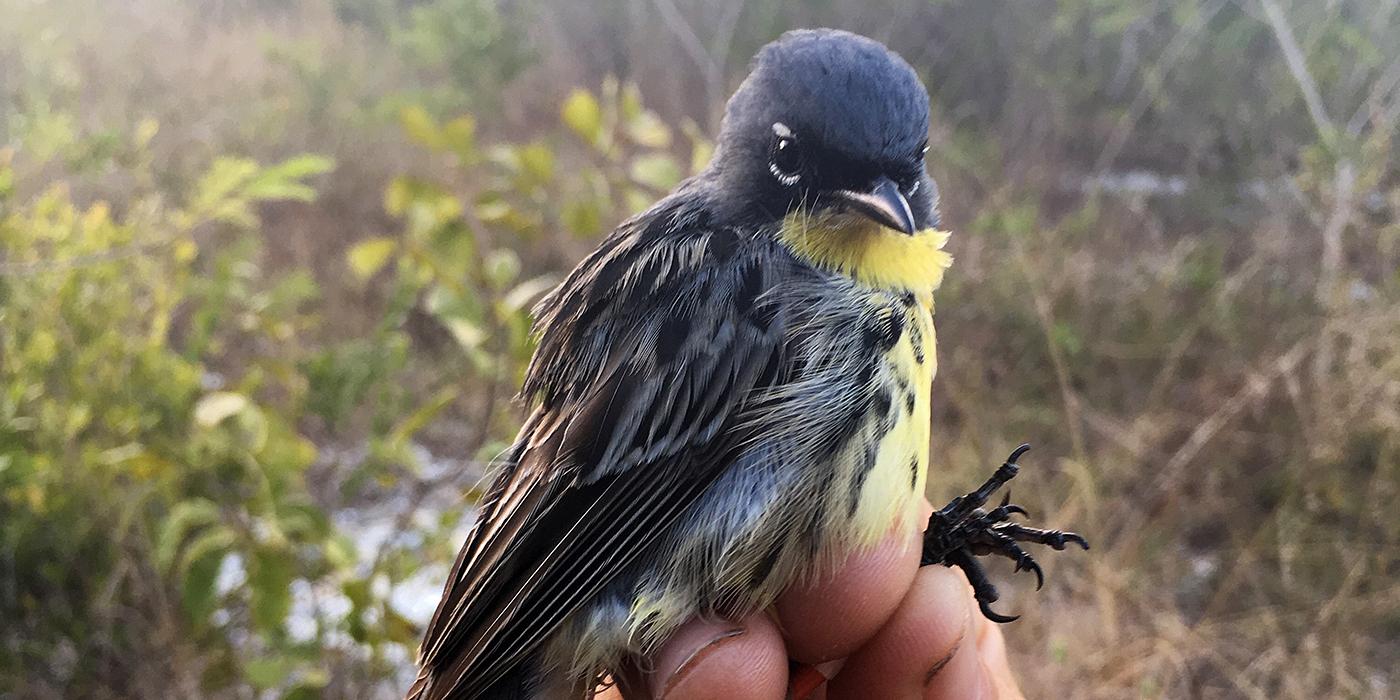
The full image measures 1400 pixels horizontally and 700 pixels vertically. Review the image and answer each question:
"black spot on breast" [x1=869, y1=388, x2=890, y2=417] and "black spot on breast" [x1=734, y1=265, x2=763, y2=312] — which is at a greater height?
"black spot on breast" [x1=734, y1=265, x2=763, y2=312]

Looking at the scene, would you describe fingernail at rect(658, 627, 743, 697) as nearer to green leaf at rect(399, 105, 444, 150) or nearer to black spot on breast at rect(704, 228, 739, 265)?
black spot on breast at rect(704, 228, 739, 265)

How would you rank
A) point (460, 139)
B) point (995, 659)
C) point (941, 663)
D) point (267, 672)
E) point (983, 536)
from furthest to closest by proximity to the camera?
point (460, 139) → point (995, 659) → point (267, 672) → point (983, 536) → point (941, 663)

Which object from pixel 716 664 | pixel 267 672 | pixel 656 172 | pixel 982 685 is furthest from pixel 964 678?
pixel 267 672

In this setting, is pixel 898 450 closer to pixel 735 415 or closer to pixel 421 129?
pixel 735 415

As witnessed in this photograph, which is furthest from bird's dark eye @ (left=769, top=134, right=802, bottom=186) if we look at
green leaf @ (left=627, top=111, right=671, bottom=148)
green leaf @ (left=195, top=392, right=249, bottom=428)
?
green leaf @ (left=195, top=392, right=249, bottom=428)

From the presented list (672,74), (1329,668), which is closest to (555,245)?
(672,74)

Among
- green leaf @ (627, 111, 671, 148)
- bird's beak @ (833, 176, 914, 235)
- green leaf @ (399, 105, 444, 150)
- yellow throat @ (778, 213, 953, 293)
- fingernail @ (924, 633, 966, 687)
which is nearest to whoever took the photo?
bird's beak @ (833, 176, 914, 235)
